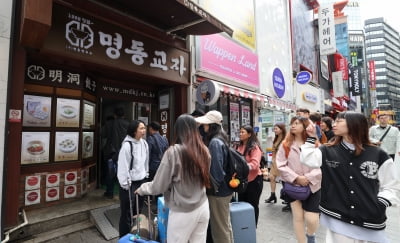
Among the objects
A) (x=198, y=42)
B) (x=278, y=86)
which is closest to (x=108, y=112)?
(x=198, y=42)

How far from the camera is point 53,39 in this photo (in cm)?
388

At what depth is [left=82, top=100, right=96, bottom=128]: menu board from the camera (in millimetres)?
5206

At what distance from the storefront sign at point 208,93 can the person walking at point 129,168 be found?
9.11ft

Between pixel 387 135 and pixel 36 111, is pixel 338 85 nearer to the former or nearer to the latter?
pixel 387 135

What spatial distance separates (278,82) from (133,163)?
366 inches

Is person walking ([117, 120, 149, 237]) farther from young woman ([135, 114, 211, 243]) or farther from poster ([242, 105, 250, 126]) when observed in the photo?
poster ([242, 105, 250, 126])

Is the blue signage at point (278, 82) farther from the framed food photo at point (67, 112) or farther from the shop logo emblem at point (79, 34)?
the framed food photo at point (67, 112)

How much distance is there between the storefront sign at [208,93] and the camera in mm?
5820

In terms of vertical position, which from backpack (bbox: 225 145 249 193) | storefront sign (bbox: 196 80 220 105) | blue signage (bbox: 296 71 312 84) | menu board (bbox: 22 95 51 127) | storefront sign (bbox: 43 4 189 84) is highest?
blue signage (bbox: 296 71 312 84)

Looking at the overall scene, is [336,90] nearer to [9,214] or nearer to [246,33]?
[246,33]

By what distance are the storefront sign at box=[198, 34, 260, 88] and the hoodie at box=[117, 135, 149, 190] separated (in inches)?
159

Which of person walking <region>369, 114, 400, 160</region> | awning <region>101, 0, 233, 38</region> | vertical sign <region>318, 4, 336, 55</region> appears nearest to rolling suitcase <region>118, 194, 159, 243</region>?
awning <region>101, 0, 233, 38</region>

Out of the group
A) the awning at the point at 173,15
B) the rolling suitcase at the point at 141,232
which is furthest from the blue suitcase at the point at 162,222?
the awning at the point at 173,15

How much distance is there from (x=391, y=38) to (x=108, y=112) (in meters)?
106
